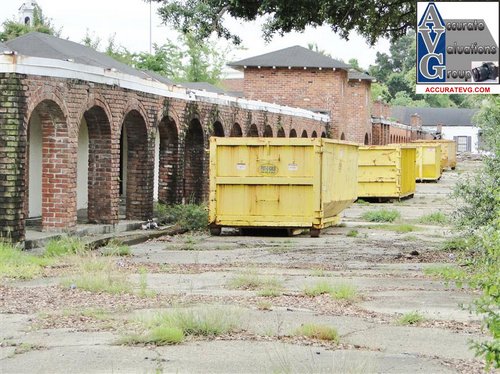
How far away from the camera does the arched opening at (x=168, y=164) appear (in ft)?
80.1

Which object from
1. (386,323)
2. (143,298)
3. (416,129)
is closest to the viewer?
(386,323)

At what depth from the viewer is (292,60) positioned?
2088 inches

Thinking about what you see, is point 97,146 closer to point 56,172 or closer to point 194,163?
point 56,172

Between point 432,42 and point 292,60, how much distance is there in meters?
38.4

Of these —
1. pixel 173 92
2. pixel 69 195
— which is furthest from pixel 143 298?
pixel 173 92

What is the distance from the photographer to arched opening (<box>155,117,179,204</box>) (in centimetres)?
2441

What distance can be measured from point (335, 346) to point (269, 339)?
2.07 ft

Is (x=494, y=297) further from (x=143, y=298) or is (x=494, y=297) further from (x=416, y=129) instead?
(x=416, y=129)

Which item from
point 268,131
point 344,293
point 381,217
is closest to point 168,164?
point 381,217

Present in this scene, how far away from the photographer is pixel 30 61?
1647 cm

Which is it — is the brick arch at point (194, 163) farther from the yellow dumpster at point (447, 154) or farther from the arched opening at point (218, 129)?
the yellow dumpster at point (447, 154)

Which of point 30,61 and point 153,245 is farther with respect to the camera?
point 153,245

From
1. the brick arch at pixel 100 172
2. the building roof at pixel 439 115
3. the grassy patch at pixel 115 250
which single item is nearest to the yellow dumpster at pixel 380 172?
the brick arch at pixel 100 172

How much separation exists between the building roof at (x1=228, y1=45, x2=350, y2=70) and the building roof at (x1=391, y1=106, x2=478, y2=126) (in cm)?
6418
